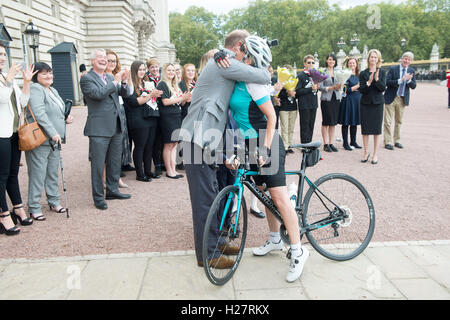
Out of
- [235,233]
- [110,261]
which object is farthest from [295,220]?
[110,261]

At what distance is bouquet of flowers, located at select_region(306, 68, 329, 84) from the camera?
8.66 metres

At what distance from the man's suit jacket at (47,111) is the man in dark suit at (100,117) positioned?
35 centimetres

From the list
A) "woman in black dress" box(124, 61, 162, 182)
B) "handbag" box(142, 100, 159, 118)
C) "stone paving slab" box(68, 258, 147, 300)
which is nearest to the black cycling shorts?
"stone paving slab" box(68, 258, 147, 300)

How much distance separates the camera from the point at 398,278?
11.1 feet

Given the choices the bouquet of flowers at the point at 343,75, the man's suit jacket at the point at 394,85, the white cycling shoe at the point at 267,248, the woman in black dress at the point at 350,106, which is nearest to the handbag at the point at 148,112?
the white cycling shoe at the point at 267,248

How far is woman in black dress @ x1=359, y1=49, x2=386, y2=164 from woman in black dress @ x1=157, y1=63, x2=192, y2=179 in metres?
3.70

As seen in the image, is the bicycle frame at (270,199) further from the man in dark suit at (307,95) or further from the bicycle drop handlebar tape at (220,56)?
the man in dark suit at (307,95)

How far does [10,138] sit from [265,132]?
307 cm

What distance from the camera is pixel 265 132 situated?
332cm

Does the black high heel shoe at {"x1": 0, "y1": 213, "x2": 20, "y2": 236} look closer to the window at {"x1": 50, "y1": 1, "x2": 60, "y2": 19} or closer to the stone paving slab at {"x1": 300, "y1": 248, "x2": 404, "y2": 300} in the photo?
the stone paving slab at {"x1": 300, "y1": 248, "x2": 404, "y2": 300}

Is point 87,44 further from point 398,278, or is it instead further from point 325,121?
point 398,278

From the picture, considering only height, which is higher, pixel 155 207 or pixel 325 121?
pixel 325 121
